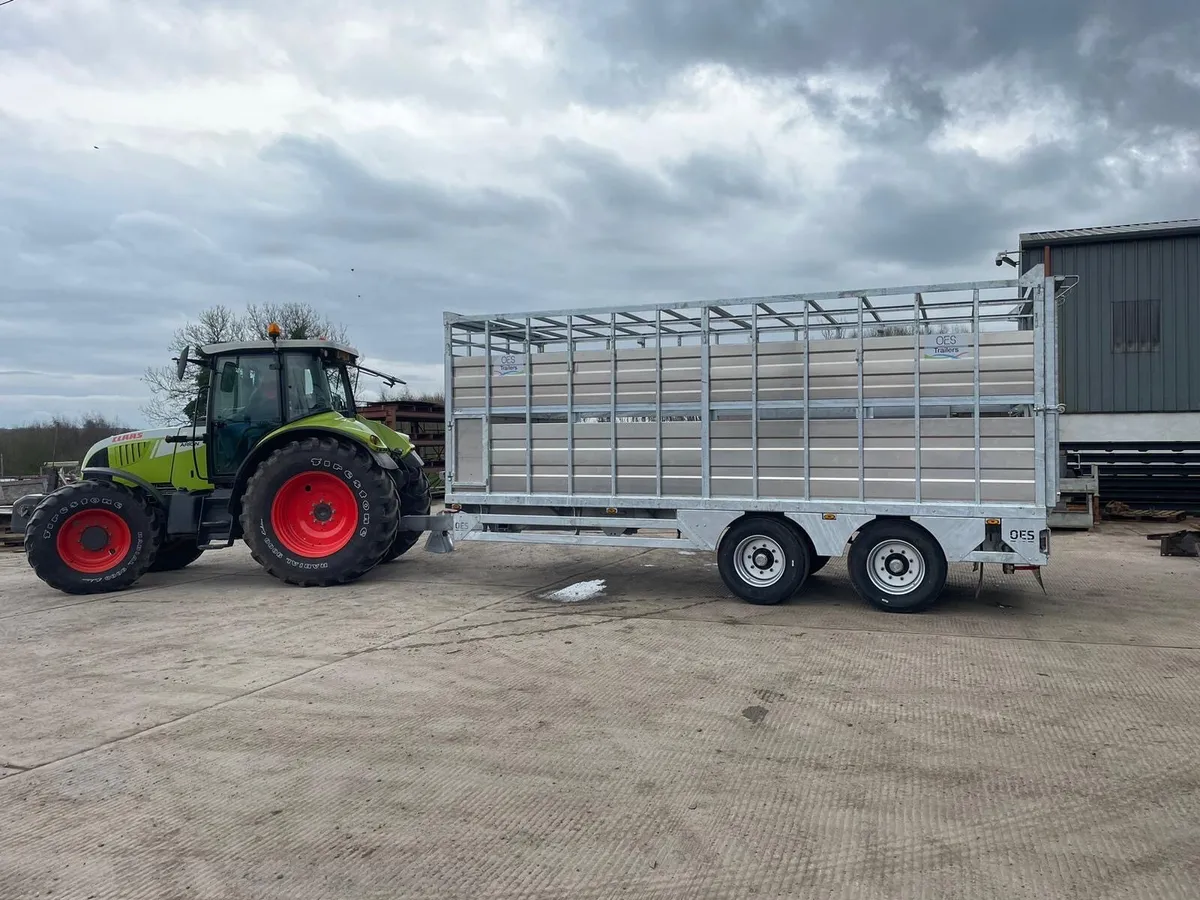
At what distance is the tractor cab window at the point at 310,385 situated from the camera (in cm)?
997

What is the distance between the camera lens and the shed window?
15.4 meters

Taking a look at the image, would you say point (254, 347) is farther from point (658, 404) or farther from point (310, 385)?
point (658, 404)

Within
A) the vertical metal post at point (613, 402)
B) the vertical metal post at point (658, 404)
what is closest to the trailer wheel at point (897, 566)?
the vertical metal post at point (658, 404)

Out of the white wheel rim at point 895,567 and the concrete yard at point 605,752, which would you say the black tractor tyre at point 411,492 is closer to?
the concrete yard at point 605,752

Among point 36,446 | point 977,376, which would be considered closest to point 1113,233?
point 977,376

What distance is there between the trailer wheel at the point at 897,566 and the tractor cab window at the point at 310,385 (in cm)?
613

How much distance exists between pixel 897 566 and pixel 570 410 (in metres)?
3.42

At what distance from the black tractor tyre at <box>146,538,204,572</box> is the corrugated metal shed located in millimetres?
14509

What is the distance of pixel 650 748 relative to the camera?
456 centimetres

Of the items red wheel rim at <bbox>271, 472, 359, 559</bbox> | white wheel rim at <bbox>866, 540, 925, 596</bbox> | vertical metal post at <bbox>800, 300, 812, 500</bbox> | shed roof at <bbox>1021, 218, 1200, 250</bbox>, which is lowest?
white wheel rim at <bbox>866, 540, 925, 596</bbox>

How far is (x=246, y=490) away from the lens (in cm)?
946

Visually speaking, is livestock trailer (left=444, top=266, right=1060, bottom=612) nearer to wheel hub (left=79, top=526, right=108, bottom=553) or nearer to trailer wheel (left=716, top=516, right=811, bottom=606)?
trailer wheel (left=716, top=516, right=811, bottom=606)

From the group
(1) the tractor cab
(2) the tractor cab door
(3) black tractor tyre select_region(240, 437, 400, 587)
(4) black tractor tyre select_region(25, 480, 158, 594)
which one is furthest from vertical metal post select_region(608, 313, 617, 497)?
(4) black tractor tyre select_region(25, 480, 158, 594)

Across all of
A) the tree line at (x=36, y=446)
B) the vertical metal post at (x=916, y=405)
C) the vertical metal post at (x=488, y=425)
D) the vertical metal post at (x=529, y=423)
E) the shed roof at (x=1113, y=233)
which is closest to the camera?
the vertical metal post at (x=916, y=405)
